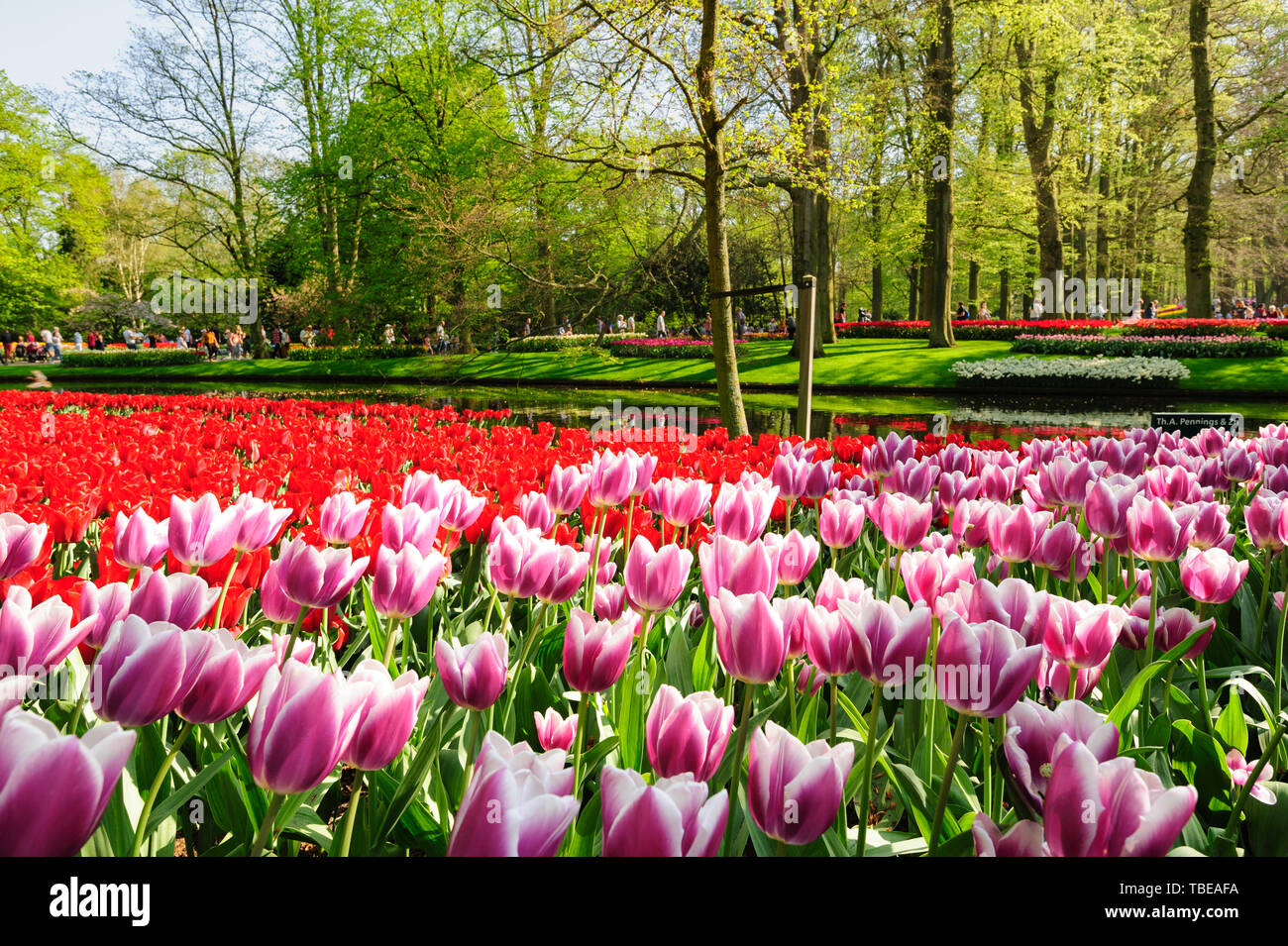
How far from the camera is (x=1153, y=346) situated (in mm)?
22359

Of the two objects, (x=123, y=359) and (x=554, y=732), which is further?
(x=123, y=359)

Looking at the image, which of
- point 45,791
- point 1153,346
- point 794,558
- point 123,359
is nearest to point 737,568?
point 794,558

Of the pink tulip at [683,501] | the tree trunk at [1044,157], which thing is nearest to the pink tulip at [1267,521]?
the pink tulip at [683,501]

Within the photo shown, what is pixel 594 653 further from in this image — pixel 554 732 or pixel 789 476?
pixel 789 476

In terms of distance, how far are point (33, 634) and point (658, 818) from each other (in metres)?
0.98

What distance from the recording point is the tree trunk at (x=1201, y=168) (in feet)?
76.9

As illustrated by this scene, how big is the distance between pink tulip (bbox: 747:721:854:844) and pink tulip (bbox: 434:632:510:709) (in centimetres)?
41

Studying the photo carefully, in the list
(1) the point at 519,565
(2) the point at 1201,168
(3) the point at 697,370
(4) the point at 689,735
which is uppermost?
(2) the point at 1201,168

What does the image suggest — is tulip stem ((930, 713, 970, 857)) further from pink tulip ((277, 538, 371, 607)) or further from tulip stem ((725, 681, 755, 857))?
pink tulip ((277, 538, 371, 607))

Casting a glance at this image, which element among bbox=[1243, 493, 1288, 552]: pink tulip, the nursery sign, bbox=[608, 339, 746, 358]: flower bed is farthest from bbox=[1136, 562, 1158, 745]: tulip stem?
bbox=[608, 339, 746, 358]: flower bed

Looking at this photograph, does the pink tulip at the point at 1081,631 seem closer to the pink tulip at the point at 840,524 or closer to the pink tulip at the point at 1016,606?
the pink tulip at the point at 1016,606

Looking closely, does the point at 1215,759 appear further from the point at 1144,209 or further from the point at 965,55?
the point at 1144,209

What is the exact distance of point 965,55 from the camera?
28.6m
